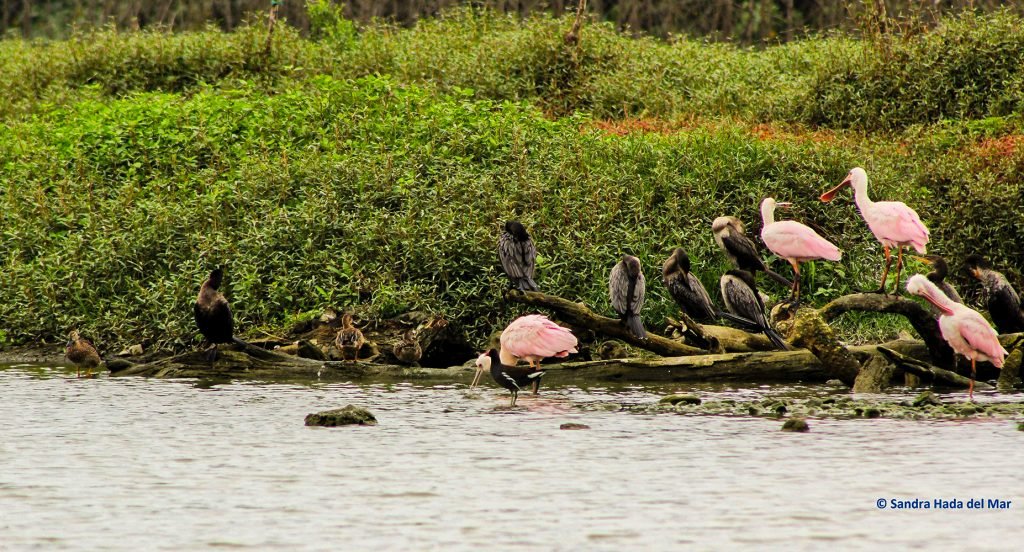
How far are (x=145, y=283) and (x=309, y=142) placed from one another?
370 cm

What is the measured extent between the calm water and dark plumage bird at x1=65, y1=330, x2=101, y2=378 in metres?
1.88

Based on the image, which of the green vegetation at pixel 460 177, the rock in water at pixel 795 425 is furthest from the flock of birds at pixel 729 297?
the rock in water at pixel 795 425

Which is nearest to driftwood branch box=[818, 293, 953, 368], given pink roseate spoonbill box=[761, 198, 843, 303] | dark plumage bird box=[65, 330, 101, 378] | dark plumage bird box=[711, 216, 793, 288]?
pink roseate spoonbill box=[761, 198, 843, 303]

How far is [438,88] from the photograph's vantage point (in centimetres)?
2211

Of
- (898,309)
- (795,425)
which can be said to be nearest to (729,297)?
(898,309)

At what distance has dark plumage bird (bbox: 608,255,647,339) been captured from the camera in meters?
12.3

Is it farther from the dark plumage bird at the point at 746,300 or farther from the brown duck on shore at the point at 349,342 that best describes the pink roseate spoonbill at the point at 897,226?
the brown duck on shore at the point at 349,342

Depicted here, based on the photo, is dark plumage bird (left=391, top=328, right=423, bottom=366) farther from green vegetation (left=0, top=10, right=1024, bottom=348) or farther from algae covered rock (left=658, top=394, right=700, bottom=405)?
algae covered rock (left=658, top=394, right=700, bottom=405)

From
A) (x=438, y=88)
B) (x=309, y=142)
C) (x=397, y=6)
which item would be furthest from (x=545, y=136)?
(x=397, y=6)

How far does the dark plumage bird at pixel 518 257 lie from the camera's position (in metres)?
13.1

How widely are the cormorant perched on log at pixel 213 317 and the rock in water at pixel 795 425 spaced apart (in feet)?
19.1

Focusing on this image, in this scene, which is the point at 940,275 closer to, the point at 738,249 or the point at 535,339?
the point at 738,249

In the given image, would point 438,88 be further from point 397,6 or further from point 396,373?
point 397,6

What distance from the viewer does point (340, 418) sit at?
10094 millimetres
